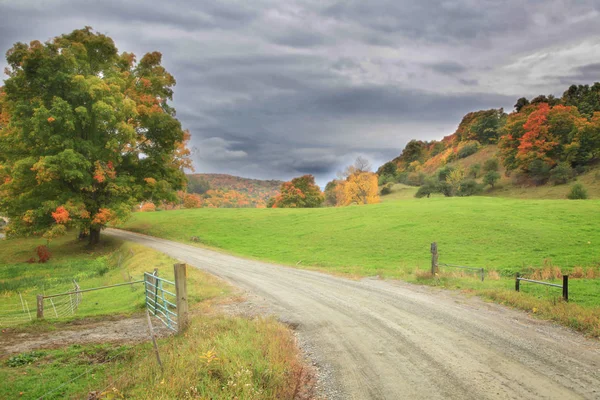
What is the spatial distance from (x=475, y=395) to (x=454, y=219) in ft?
107

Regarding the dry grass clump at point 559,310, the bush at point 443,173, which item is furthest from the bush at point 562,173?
the dry grass clump at point 559,310

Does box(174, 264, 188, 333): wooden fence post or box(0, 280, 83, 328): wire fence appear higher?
box(174, 264, 188, 333): wooden fence post

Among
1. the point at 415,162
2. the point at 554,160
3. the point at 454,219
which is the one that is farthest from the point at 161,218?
the point at 415,162

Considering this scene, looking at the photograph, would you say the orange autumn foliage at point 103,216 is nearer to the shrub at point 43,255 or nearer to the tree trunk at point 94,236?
the shrub at point 43,255

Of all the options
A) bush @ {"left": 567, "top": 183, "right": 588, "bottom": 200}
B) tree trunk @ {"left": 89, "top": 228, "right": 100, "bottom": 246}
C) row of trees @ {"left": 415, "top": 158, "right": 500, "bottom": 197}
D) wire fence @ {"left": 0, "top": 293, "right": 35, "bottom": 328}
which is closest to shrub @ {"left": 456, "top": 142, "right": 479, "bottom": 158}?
row of trees @ {"left": 415, "top": 158, "right": 500, "bottom": 197}

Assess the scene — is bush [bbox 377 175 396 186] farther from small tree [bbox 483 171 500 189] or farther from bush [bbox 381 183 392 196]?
small tree [bbox 483 171 500 189]

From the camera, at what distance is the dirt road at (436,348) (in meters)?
6.03

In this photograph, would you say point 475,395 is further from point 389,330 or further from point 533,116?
point 533,116

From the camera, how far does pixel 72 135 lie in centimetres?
2812

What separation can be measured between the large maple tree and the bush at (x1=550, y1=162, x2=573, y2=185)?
206 ft

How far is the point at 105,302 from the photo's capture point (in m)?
15.6

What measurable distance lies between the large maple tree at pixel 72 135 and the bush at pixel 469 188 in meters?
61.8

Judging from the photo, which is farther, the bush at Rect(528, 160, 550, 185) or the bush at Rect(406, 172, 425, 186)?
the bush at Rect(406, 172, 425, 186)

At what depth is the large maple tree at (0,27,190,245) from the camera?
84.9 ft
